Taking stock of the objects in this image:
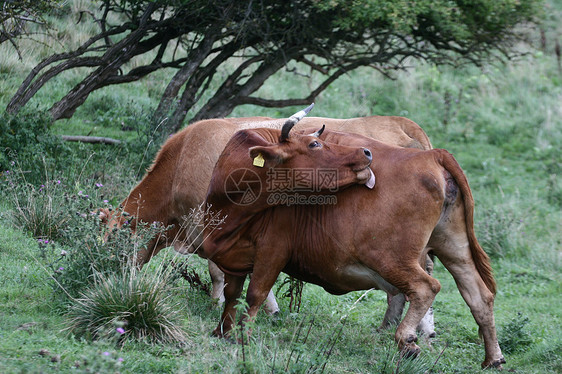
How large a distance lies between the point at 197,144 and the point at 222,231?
156 centimetres

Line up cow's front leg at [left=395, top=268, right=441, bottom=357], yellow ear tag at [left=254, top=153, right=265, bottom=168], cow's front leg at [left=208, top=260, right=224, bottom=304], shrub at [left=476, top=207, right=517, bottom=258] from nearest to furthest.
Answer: cow's front leg at [left=395, top=268, right=441, bottom=357], yellow ear tag at [left=254, top=153, right=265, bottom=168], cow's front leg at [left=208, top=260, right=224, bottom=304], shrub at [left=476, top=207, right=517, bottom=258]

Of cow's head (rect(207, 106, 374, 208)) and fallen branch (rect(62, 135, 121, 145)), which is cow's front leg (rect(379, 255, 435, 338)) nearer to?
cow's head (rect(207, 106, 374, 208))

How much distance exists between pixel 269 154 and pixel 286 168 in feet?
0.73

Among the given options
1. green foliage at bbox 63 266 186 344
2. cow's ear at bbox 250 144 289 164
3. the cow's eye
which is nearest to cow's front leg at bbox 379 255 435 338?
the cow's eye

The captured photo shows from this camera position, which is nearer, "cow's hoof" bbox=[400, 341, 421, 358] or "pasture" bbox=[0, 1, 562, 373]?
"pasture" bbox=[0, 1, 562, 373]

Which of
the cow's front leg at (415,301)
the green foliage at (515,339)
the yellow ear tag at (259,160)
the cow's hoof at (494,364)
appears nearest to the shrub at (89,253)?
the yellow ear tag at (259,160)

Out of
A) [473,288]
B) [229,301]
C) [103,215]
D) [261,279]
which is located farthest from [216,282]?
[473,288]

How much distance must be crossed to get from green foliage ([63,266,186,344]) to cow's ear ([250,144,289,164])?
1374 millimetres

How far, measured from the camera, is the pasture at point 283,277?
5055 millimetres

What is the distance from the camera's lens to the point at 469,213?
19.5 ft

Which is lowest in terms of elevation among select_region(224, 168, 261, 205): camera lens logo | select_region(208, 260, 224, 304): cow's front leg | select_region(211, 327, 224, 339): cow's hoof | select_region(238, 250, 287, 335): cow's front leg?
select_region(208, 260, 224, 304): cow's front leg

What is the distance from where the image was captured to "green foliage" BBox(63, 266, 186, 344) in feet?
17.3

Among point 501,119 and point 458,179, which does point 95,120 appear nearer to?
point 458,179

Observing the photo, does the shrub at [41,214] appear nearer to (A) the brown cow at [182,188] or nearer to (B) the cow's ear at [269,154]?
(A) the brown cow at [182,188]
